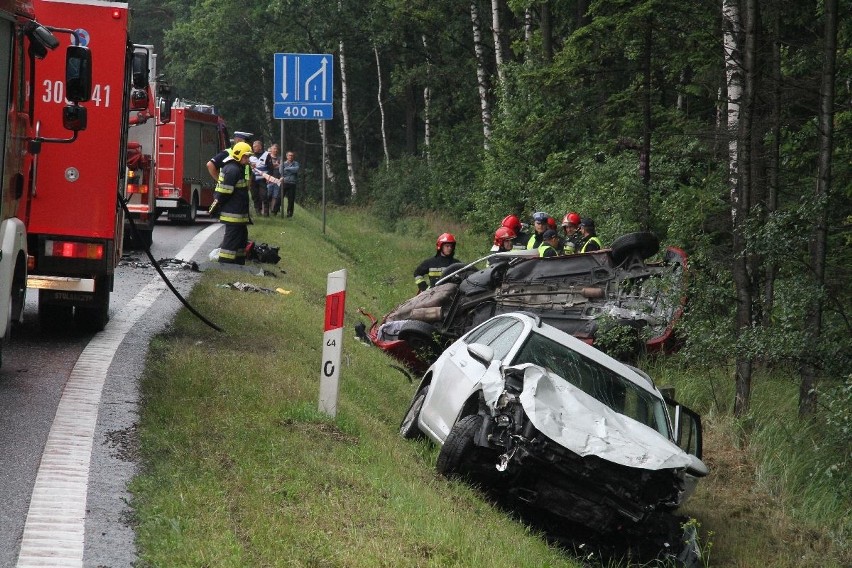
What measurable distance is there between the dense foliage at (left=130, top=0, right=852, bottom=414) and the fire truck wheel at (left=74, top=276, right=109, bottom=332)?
5.89 m

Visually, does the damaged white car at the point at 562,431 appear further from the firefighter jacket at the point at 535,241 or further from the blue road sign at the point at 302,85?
the blue road sign at the point at 302,85

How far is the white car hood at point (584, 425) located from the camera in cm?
797

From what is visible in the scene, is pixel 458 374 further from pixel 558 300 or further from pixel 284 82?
pixel 284 82

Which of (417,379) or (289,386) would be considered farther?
(417,379)

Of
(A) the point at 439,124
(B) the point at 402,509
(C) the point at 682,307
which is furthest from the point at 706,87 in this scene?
(A) the point at 439,124

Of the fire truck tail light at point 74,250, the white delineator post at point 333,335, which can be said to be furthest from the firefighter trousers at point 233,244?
the white delineator post at point 333,335

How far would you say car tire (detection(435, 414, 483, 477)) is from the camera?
855 centimetres

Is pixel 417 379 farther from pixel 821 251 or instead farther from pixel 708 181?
pixel 708 181

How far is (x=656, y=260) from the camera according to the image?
15.5 m

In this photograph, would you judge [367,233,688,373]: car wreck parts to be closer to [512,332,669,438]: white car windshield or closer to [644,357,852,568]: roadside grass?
[644,357,852,568]: roadside grass

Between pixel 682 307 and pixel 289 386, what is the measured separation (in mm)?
5550

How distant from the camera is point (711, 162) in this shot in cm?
1948

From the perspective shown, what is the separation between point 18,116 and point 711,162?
1264 centimetres

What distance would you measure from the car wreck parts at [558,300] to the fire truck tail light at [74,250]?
210 inches
